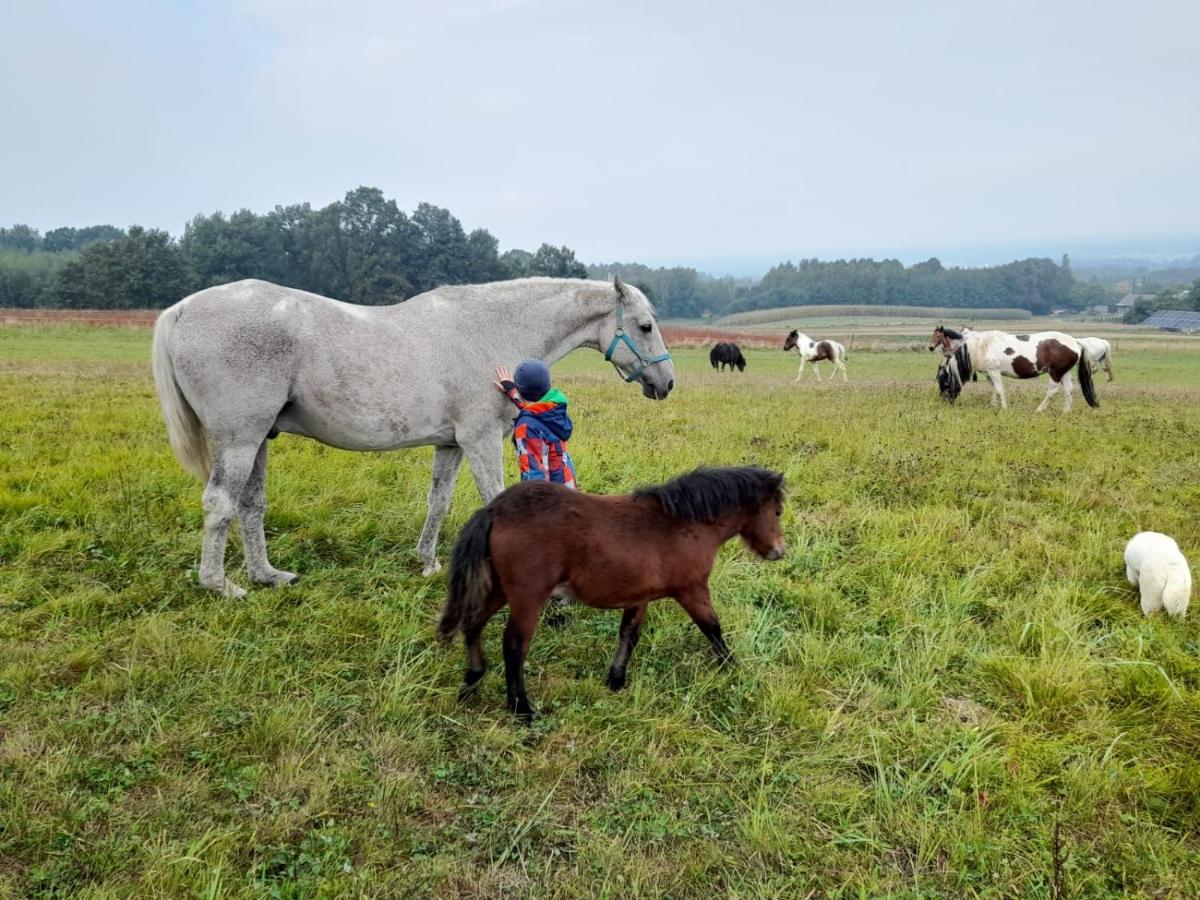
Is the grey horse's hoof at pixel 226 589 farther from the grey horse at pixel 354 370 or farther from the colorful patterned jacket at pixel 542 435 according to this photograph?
the colorful patterned jacket at pixel 542 435

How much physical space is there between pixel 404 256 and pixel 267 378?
5941cm

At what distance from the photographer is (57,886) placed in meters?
2.15

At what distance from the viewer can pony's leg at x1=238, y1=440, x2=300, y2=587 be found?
181 inches

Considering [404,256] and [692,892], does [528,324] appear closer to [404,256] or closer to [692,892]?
[692,892]

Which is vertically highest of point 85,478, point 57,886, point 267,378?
point 267,378

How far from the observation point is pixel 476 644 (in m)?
3.36

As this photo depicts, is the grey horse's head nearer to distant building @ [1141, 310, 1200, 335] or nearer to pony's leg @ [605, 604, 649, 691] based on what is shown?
pony's leg @ [605, 604, 649, 691]

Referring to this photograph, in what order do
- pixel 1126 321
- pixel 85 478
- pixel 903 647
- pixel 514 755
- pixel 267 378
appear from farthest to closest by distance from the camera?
1. pixel 1126 321
2. pixel 85 478
3. pixel 267 378
4. pixel 903 647
5. pixel 514 755

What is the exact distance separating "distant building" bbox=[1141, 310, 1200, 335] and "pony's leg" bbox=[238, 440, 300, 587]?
260 feet

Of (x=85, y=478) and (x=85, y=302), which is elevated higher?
(x=85, y=302)

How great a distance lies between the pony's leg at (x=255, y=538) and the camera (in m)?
4.59

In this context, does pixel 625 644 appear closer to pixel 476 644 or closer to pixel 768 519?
pixel 476 644

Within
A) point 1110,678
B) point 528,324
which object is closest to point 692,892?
point 1110,678

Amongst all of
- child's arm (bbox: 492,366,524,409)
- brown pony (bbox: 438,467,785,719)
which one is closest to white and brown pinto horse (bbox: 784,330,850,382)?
child's arm (bbox: 492,366,524,409)
